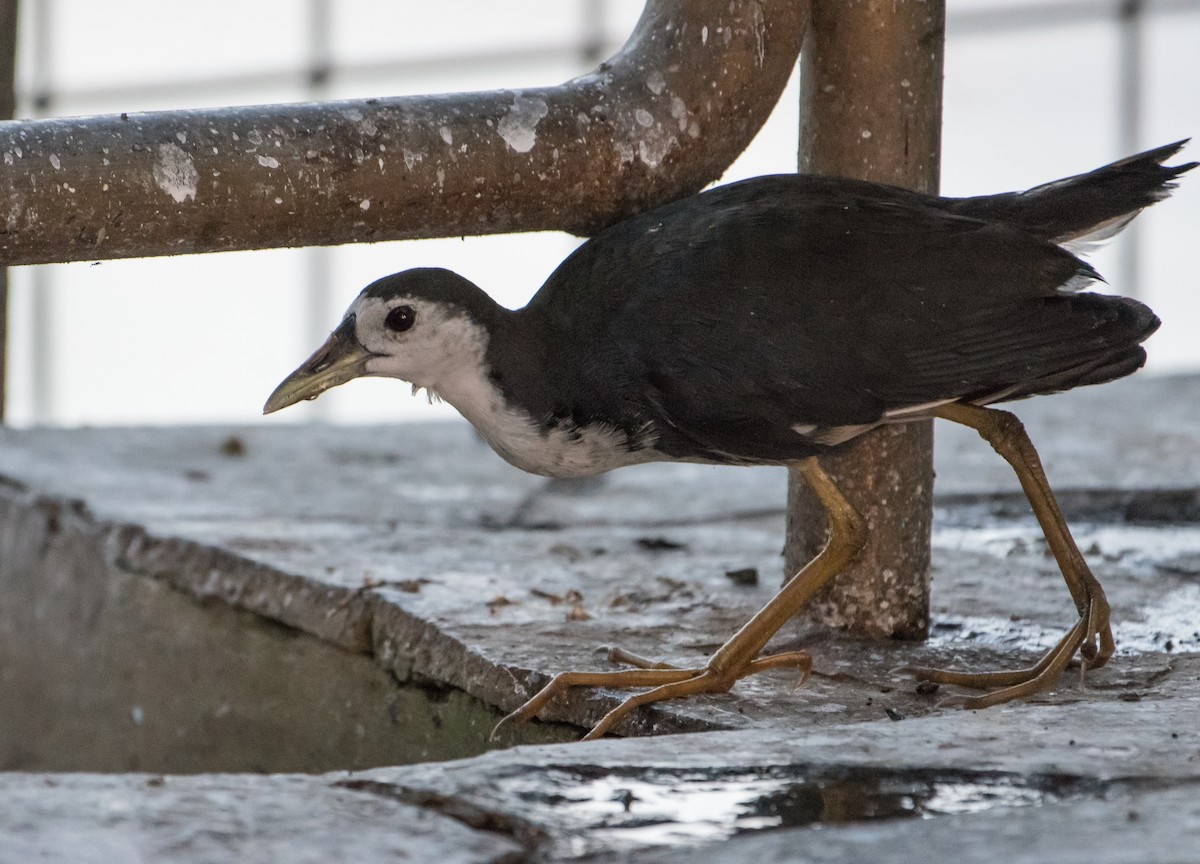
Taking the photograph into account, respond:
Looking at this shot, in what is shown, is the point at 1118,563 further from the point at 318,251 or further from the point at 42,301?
the point at 42,301

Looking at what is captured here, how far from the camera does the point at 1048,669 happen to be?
95.6 inches

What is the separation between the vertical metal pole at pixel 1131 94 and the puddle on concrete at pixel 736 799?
5969 mm

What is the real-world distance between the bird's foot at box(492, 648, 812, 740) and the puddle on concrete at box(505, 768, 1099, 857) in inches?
Result: 18.9

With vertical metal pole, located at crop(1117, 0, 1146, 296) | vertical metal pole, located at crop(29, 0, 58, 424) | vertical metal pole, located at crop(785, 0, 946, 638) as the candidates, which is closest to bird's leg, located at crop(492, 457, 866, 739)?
vertical metal pole, located at crop(785, 0, 946, 638)

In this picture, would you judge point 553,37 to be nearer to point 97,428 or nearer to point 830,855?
point 97,428

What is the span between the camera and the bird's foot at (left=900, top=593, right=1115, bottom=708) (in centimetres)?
238

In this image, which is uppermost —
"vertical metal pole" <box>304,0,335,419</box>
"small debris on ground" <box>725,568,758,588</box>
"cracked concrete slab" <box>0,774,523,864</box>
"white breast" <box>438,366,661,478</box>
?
"vertical metal pole" <box>304,0,335,419</box>

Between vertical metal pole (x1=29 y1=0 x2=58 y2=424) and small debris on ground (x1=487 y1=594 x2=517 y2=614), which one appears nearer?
small debris on ground (x1=487 y1=594 x2=517 y2=614)

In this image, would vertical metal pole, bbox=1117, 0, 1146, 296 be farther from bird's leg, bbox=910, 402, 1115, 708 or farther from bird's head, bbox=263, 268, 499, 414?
bird's head, bbox=263, 268, 499, 414

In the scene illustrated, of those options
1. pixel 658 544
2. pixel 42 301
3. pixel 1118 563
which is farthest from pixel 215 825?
pixel 42 301

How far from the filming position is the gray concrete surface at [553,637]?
5.77ft

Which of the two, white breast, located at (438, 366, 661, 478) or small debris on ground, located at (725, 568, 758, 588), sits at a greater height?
white breast, located at (438, 366, 661, 478)

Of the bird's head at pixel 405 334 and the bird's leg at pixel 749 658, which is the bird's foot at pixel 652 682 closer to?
the bird's leg at pixel 749 658

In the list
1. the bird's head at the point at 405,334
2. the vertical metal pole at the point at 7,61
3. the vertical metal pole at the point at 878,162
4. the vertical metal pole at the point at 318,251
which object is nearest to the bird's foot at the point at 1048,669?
the vertical metal pole at the point at 878,162
